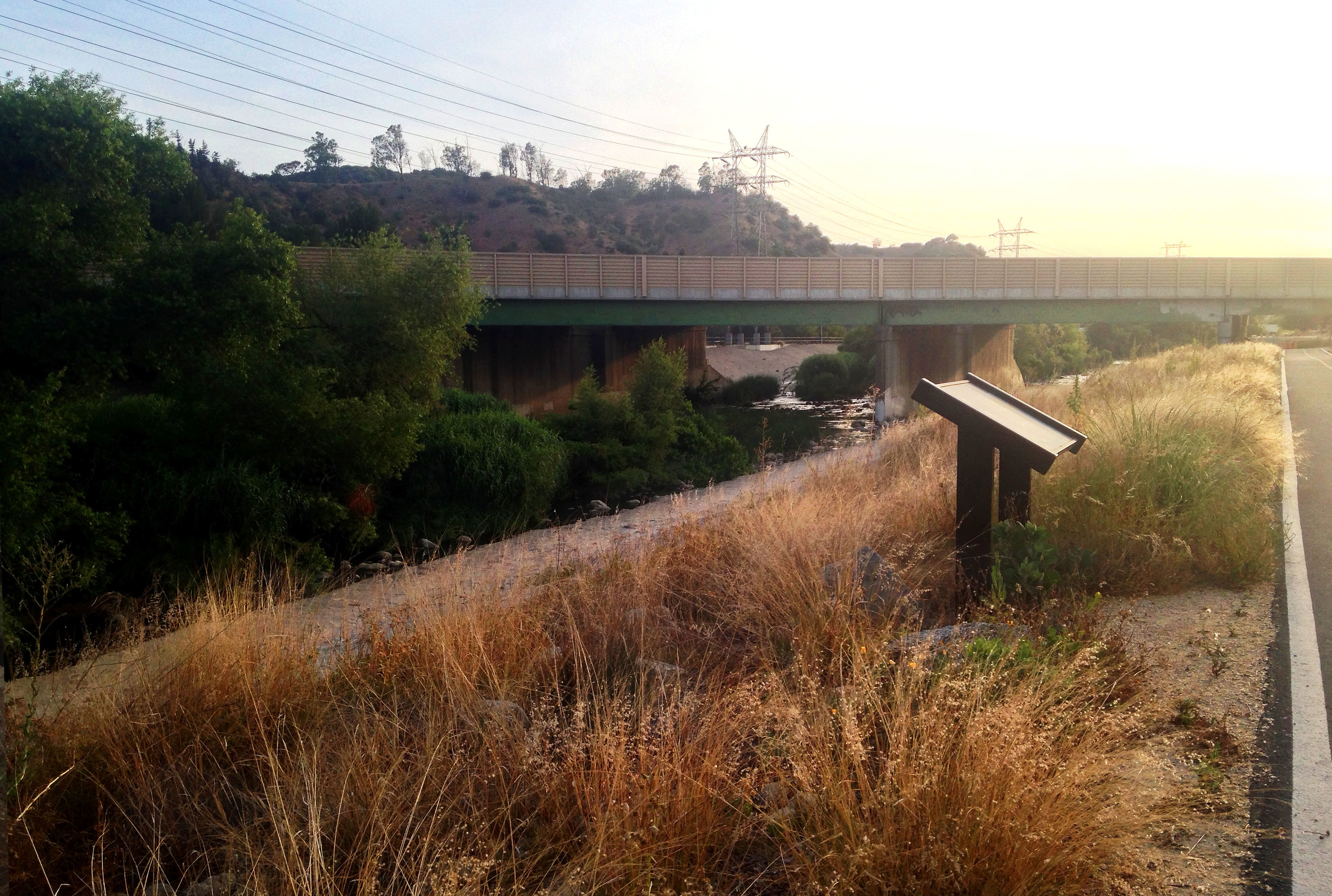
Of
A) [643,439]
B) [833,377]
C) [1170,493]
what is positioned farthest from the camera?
[833,377]

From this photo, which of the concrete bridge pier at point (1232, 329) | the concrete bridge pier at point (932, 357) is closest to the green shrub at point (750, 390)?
the concrete bridge pier at point (932, 357)

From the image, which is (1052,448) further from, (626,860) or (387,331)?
(387,331)

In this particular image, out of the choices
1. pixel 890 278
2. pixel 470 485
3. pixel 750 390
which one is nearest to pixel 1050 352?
pixel 750 390

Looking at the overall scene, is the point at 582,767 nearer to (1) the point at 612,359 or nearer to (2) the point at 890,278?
(2) the point at 890,278

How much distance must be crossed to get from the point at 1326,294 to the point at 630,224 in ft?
289

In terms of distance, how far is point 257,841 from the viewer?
4148 millimetres

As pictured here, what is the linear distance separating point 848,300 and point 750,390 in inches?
463

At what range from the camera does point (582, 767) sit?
4086mm

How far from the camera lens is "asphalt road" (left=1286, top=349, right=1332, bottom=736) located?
22.5 feet

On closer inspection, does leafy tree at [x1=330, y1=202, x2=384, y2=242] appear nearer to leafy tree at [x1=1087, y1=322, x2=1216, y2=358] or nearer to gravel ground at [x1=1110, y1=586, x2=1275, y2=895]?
leafy tree at [x1=1087, y1=322, x2=1216, y2=358]

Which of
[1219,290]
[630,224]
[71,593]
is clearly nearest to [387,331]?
[71,593]

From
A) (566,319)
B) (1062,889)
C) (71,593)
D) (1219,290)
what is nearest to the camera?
(1062,889)

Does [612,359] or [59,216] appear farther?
[612,359]

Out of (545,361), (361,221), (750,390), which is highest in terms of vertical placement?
(361,221)
